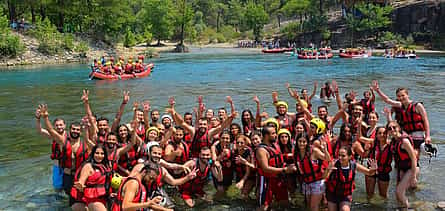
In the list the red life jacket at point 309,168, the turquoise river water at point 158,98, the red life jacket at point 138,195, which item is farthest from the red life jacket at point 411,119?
the red life jacket at point 138,195

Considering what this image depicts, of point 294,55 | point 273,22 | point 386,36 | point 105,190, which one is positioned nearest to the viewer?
point 105,190

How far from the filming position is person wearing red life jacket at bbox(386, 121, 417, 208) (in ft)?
21.5

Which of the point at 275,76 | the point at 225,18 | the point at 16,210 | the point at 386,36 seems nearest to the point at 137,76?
the point at 275,76

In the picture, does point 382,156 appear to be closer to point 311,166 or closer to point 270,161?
point 311,166

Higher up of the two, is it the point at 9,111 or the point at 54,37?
the point at 54,37

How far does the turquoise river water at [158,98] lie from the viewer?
8242mm

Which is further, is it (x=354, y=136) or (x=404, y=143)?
(x=354, y=136)

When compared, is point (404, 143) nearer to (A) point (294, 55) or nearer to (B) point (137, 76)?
(B) point (137, 76)

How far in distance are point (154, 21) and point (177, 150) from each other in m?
77.1

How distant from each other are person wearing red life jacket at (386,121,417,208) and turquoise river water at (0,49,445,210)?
0.61m

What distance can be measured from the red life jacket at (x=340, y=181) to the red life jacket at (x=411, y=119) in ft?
6.86

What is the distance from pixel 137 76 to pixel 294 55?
29797 millimetres

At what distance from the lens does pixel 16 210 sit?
7.85 metres

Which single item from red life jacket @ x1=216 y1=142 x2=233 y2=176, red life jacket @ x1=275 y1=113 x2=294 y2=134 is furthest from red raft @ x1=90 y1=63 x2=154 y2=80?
red life jacket @ x1=216 y1=142 x2=233 y2=176
